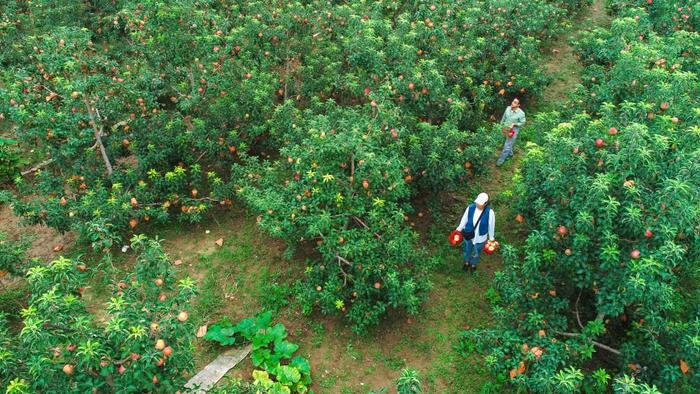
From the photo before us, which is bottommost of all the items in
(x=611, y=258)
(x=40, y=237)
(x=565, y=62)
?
(x=40, y=237)

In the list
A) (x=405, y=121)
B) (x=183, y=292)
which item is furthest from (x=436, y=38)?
(x=183, y=292)

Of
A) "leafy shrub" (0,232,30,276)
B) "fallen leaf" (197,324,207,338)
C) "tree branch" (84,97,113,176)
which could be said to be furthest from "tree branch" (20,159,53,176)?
"fallen leaf" (197,324,207,338)

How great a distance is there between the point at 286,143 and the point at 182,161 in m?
1.88

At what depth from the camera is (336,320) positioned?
6.25 metres

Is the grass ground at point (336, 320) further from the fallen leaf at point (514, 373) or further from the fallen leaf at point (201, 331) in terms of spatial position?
the fallen leaf at point (514, 373)

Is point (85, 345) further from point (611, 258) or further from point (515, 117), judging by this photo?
point (515, 117)

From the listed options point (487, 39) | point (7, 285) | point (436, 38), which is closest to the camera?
point (7, 285)

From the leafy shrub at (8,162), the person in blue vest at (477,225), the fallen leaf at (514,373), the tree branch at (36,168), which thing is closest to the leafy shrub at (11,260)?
the tree branch at (36,168)

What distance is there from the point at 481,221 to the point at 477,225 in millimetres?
81

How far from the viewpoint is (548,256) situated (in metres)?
5.04

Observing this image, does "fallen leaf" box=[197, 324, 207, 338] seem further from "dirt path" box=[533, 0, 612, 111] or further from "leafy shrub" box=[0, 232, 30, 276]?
"dirt path" box=[533, 0, 612, 111]

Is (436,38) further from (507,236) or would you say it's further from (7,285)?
(7,285)

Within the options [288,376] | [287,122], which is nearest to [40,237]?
[287,122]

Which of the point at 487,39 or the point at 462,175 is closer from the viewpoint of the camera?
the point at 462,175
